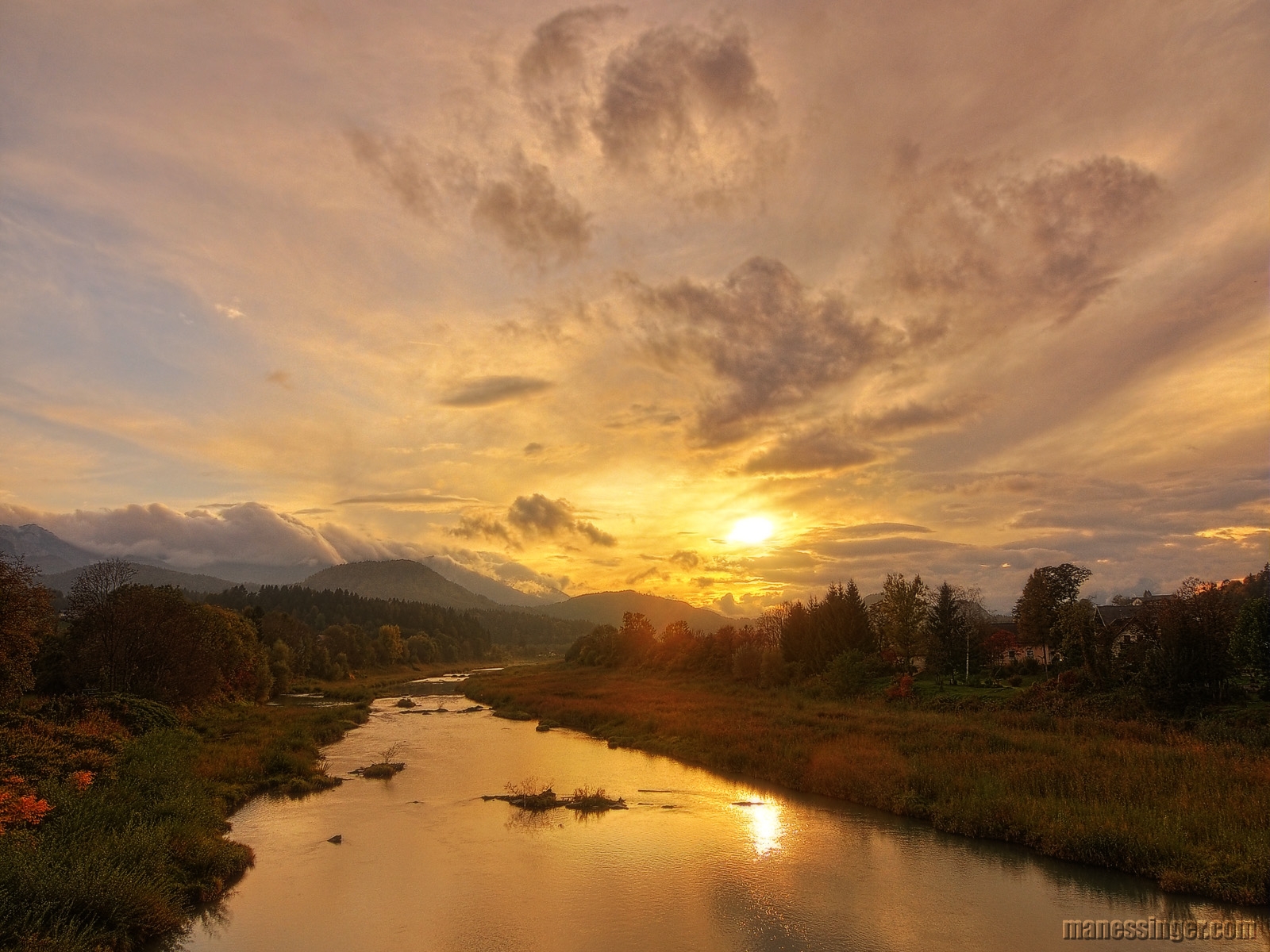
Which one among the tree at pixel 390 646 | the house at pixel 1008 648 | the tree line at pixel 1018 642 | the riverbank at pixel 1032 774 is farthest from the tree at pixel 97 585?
the tree at pixel 390 646

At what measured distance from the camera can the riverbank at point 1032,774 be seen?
23781mm

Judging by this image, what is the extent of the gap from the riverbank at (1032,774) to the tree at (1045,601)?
2043cm

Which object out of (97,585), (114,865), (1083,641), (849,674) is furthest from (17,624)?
(849,674)

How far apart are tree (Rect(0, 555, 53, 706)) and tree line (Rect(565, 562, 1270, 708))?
60.7 meters

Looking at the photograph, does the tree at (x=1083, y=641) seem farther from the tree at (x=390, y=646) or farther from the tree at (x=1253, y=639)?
the tree at (x=390, y=646)

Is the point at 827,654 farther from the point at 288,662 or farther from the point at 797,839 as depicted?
the point at 288,662

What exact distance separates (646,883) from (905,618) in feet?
210

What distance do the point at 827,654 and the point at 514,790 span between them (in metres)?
55.8

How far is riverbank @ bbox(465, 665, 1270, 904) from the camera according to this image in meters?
23.8

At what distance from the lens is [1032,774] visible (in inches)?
1259

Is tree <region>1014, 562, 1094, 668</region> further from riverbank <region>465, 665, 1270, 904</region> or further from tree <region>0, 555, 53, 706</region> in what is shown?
tree <region>0, 555, 53, 706</region>

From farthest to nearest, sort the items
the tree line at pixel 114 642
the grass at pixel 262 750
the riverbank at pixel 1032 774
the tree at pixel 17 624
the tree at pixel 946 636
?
the tree at pixel 946 636 → the grass at pixel 262 750 → the tree line at pixel 114 642 → the tree at pixel 17 624 → the riverbank at pixel 1032 774

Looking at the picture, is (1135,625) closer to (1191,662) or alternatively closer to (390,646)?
(1191,662)

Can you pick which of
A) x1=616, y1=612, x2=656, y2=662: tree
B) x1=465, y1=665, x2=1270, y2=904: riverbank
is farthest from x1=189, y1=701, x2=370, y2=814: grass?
x1=616, y1=612, x2=656, y2=662: tree
